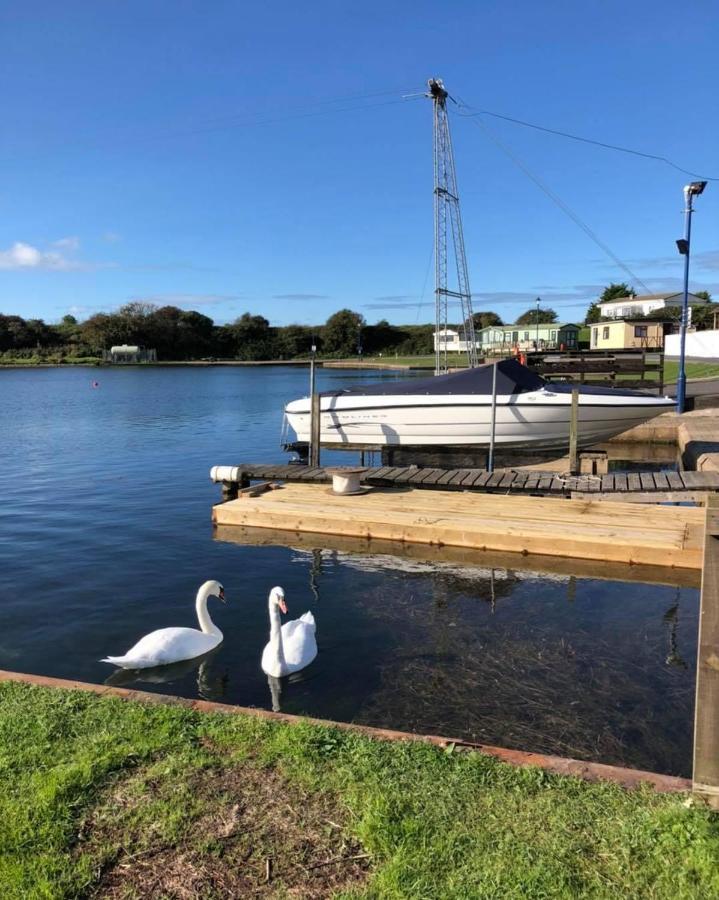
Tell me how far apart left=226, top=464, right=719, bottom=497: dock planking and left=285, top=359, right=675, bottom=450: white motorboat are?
6.68 ft

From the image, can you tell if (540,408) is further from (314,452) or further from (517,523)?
(517,523)

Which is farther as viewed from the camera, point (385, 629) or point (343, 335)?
point (343, 335)

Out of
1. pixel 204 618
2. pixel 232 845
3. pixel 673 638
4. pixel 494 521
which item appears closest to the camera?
pixel 232 845

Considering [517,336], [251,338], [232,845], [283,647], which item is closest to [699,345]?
[517,336]

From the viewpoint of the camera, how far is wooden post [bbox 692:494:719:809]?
3469 mm

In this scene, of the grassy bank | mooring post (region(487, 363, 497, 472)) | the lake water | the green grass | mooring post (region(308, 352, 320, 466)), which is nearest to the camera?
the grassy bank

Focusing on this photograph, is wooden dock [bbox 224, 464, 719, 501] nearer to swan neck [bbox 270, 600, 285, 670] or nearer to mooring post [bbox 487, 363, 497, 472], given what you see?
mooring post [bbox 487, 363, 497, 472]

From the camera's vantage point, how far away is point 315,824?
337cm

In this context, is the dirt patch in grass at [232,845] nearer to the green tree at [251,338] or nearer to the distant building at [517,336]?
the distant building at [517,336]

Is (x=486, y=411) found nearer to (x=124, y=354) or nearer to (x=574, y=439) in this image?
(x=574, y=439)

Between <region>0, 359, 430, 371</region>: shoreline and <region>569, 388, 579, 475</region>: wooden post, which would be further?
<region>0, 359, 430, 371</region>: shoreline

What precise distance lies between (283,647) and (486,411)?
993 centimetres

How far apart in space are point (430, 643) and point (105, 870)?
14.6 ft

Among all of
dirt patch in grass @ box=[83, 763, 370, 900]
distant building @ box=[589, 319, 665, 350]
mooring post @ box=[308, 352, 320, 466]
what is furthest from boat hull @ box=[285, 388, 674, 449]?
distant building @ box=[589, 319, 665, 350]
